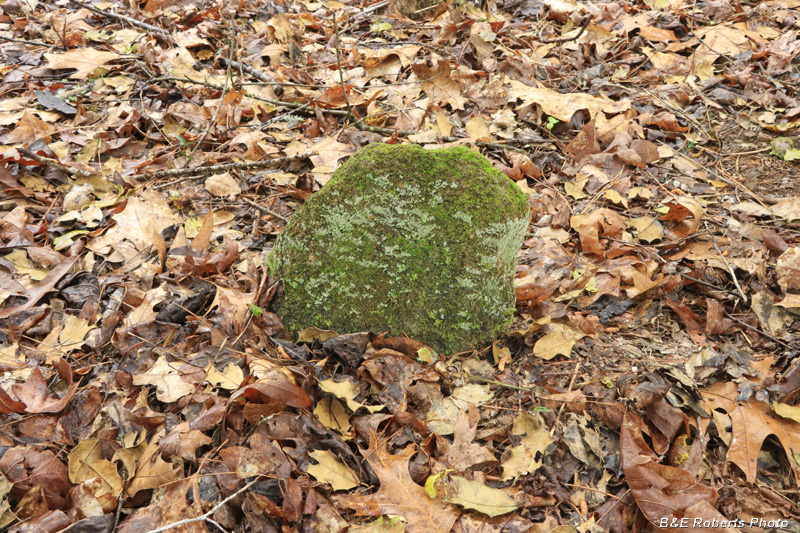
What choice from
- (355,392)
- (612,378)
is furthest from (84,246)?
(612,378)

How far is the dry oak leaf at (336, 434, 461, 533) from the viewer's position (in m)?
1.77

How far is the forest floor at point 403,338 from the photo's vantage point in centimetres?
186

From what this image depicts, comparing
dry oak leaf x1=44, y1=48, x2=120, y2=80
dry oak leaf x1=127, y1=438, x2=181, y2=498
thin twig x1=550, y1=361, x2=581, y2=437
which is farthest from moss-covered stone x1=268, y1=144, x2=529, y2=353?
dry oak leaf x1=44, y1=48, x2=120, y2=80

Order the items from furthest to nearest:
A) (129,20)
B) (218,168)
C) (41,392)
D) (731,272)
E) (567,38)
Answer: (129,20) → (567,38) → (218,168) → (731,272) → (41,392)

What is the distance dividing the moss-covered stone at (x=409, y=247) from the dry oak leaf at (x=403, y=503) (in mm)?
655

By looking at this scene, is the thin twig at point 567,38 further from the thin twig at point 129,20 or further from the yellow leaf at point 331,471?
the yellow leaf at point 331,471

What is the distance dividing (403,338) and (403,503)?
0.73 meters

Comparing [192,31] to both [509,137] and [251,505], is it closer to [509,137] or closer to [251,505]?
[509,137]

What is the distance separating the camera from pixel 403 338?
2332mm

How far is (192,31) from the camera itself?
15.4 ft

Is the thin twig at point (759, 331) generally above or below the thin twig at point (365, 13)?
below

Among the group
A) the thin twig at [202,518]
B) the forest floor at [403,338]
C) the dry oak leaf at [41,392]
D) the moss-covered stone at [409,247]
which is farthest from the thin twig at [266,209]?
the thin twig at [202,518]

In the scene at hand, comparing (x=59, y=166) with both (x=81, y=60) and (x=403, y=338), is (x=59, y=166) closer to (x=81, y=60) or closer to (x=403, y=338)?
(x=81, y=60)

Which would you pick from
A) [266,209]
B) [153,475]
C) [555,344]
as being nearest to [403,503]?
[153,475]
